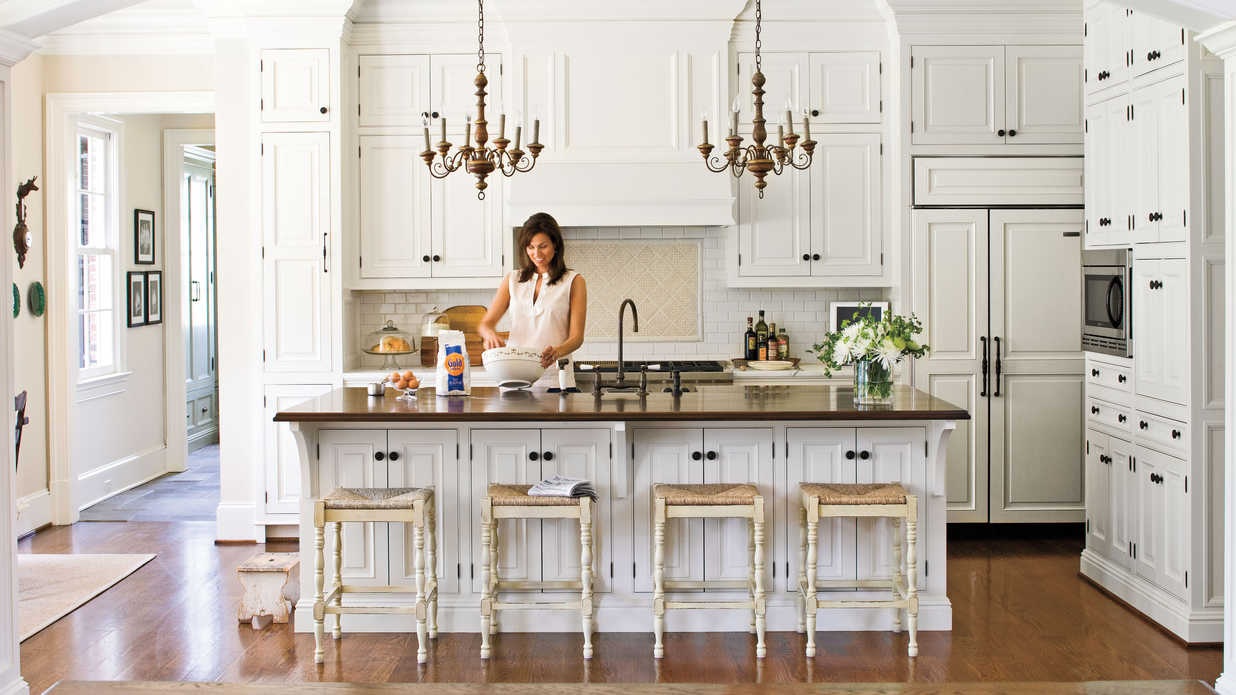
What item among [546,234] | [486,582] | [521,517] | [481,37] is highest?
[481,37]

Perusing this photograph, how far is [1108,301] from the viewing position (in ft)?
16.9

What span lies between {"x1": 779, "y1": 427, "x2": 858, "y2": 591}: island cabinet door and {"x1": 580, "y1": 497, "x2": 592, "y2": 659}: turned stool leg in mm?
860

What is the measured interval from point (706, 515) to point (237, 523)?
10.9ft

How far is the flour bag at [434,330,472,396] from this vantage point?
4.79 meters

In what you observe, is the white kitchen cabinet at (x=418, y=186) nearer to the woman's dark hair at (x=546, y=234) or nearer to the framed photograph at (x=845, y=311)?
the woman's dark hair at (x=546, y=234)

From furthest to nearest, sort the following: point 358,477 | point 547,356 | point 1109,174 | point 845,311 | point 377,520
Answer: point 845,311 → point 1109,174 → point 547,356 → point 358,477 → point 377,520

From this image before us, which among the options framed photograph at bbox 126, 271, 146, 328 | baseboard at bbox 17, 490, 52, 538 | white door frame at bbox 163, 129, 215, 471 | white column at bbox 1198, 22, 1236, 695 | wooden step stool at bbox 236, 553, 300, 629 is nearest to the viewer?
white column at bbox 1198, 22, 1236, 695

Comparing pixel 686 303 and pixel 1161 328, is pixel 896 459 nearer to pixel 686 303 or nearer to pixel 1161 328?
pixel 1161 328

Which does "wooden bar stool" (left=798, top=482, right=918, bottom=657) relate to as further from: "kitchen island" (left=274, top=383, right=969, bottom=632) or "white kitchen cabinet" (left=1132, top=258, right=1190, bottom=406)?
"white kitchen cabinet" (left=1132, top=258, right=1190, bottom=406)

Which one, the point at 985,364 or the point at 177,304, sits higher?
the point at 177,304

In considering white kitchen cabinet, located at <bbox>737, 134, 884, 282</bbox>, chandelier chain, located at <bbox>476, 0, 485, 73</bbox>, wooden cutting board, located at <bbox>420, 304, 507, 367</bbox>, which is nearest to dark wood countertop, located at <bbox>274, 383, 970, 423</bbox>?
chandelier chain, located at <bbox>476, 0, 485, 73</bbox>

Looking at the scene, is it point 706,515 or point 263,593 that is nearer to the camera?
point 706,515

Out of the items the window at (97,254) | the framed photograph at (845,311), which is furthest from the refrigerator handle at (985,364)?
the window at (97,254)

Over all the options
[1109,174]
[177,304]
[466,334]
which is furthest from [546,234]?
[177,304]
